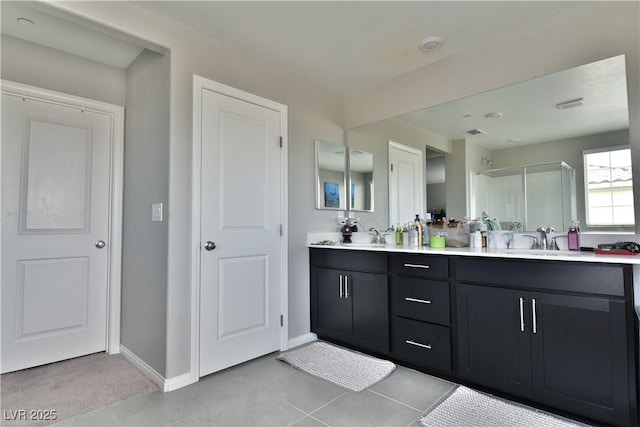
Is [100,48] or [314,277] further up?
[100,48]

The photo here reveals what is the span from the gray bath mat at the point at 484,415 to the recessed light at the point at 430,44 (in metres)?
2.31

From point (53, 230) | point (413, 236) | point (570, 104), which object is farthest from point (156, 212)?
point (570, 104)

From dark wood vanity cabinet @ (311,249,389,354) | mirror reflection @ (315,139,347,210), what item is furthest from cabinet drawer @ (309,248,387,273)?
mirror reflection @ (315,139,347,210)

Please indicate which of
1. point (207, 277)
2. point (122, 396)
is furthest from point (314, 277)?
point (122, 396)

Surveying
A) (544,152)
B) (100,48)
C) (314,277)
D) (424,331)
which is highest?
(100,48)

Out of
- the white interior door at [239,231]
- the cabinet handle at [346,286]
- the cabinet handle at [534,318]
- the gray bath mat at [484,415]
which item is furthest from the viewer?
the cabinet handle at [346,286]

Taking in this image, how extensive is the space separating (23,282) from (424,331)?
9.27 ft

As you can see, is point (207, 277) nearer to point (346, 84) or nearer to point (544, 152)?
point (346, 84)

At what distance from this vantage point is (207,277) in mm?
2301

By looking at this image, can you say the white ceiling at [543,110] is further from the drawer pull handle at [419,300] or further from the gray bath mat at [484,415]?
the gray bath mat at [484,415]

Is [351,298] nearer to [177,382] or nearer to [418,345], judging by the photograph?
[418,345]

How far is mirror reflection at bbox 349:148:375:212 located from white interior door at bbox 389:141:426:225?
8.6 inches

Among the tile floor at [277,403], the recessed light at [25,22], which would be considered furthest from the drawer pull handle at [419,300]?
the recessed light at [25,22]

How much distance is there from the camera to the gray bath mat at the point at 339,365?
86.4 inches
